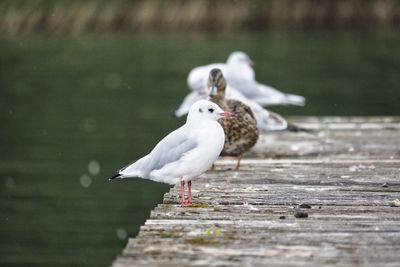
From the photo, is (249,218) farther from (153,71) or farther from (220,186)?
(153,71)

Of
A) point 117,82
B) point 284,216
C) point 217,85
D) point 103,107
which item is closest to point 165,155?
point 284,216

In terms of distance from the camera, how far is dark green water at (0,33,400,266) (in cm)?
1260

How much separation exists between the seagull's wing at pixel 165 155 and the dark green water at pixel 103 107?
4501 millimetres

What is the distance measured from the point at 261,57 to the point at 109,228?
60.6 ft

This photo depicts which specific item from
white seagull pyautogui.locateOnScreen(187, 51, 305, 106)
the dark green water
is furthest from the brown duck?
the dark green water

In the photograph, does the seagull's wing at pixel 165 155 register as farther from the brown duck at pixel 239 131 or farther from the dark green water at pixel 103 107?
the dark green water at pixel 103 107

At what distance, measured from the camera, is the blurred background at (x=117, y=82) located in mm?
13211

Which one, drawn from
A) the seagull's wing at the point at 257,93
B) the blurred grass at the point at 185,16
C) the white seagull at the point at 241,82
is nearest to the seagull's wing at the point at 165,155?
the white seagull at the point at 241,82

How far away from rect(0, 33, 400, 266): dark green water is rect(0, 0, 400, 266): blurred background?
3cm

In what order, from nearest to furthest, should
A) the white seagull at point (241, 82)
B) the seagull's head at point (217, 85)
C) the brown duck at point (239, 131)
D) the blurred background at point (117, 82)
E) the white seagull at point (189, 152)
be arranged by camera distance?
the white seagull at point (189, 152) → the brown duck at point (239, 131) → the seagull's head at point (217, 85) → the white seagull at point (241, 82) → the blurred background at point (117, 82)

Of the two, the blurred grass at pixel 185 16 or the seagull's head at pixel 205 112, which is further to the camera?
the blurred grass at pixel 185 16

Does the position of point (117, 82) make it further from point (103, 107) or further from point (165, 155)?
point (165, 155)

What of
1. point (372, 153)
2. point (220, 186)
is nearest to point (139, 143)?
point (372, 153)

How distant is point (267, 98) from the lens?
1300 cm
